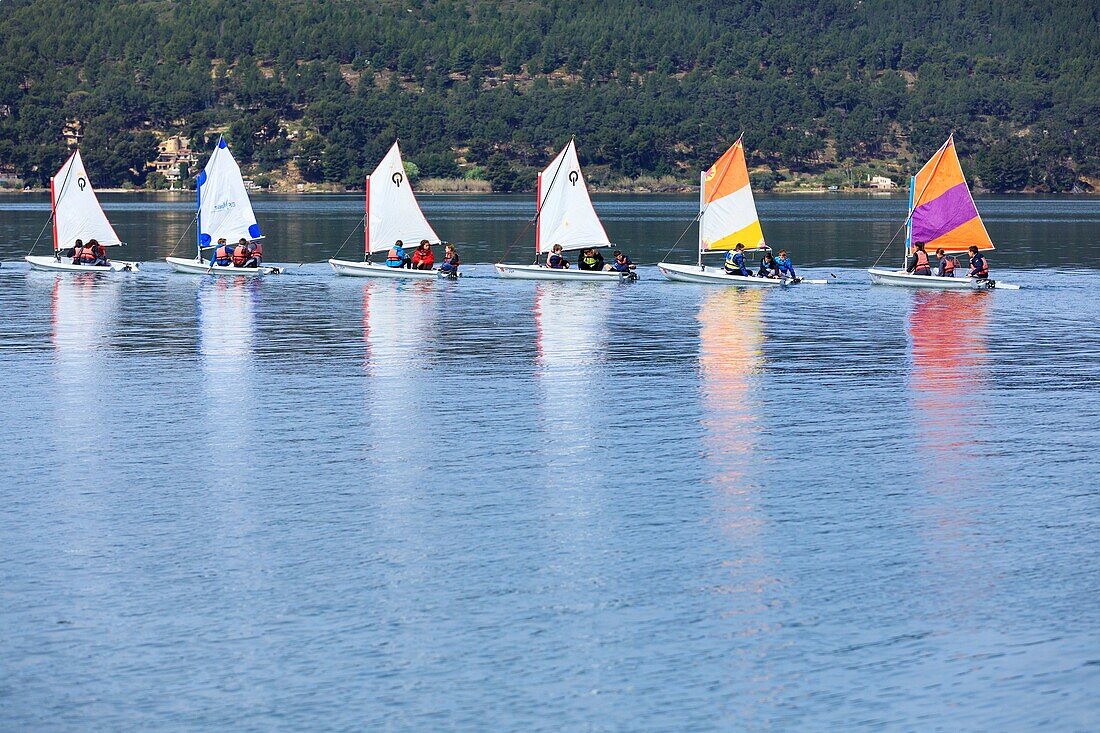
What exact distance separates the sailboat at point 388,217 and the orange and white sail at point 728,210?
1458cm

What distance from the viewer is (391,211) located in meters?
86.3

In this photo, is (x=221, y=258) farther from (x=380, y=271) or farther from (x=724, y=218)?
(x=724, y=218)

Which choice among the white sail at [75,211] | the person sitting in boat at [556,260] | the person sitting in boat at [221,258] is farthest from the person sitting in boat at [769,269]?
the white sail at [75,211]

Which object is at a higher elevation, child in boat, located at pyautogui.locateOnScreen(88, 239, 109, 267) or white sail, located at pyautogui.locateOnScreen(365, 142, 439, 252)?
white sail, located at pyautogui.locateOnScreen(365, 142, 439, 252)

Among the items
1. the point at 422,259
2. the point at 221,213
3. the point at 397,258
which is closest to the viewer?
the point at 422,259

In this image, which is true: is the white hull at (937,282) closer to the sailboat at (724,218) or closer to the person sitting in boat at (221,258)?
the sailboat at (724,218)

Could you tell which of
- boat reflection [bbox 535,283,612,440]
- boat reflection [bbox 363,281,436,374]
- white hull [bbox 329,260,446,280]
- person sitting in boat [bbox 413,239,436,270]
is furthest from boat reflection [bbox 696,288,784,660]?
person sitting in boat [bbox 413,239,436,270]

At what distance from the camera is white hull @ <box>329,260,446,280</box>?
275 feet

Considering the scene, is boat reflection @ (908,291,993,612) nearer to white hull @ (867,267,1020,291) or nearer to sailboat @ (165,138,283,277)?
white hull @ (867,267,1020,291)

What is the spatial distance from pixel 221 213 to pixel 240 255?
9.02 feet

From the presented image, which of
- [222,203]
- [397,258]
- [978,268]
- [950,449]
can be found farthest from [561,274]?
[950,449]

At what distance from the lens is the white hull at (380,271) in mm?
83875

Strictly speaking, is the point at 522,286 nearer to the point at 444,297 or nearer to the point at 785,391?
the point at 444,297

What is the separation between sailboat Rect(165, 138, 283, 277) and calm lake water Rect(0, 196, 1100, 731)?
29.1 metres
